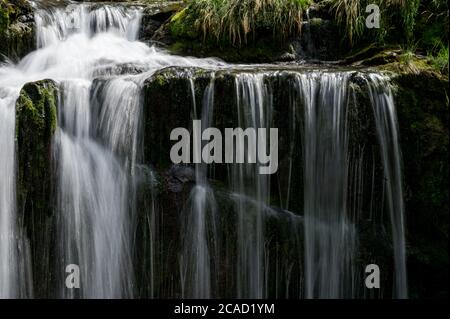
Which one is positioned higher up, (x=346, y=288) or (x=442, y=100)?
(x=442, y=100)

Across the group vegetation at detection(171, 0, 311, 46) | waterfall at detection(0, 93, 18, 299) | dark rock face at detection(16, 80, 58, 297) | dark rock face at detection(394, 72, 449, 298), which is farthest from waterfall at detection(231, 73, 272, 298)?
waterfall at detection(0, 93, 18, 299)

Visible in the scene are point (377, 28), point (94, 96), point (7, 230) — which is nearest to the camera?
point (7, 230)

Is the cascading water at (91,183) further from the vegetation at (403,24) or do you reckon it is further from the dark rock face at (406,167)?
the vegetation at (403,24)

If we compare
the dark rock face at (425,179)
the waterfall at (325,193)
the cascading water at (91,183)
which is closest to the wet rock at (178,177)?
the cascading water at (91,183)

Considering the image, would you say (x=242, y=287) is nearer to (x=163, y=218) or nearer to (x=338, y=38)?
(x=163, y=218)

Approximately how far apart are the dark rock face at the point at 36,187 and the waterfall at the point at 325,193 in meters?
2.86

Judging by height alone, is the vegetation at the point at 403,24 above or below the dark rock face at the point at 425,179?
above

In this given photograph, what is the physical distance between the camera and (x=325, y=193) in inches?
235

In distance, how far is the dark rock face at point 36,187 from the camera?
602 cm

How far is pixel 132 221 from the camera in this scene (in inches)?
241

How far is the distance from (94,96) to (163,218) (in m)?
1.68

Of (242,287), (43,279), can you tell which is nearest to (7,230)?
(43,279)

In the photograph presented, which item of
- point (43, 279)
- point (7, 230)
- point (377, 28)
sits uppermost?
point (377, 28)

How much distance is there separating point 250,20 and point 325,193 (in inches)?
133
